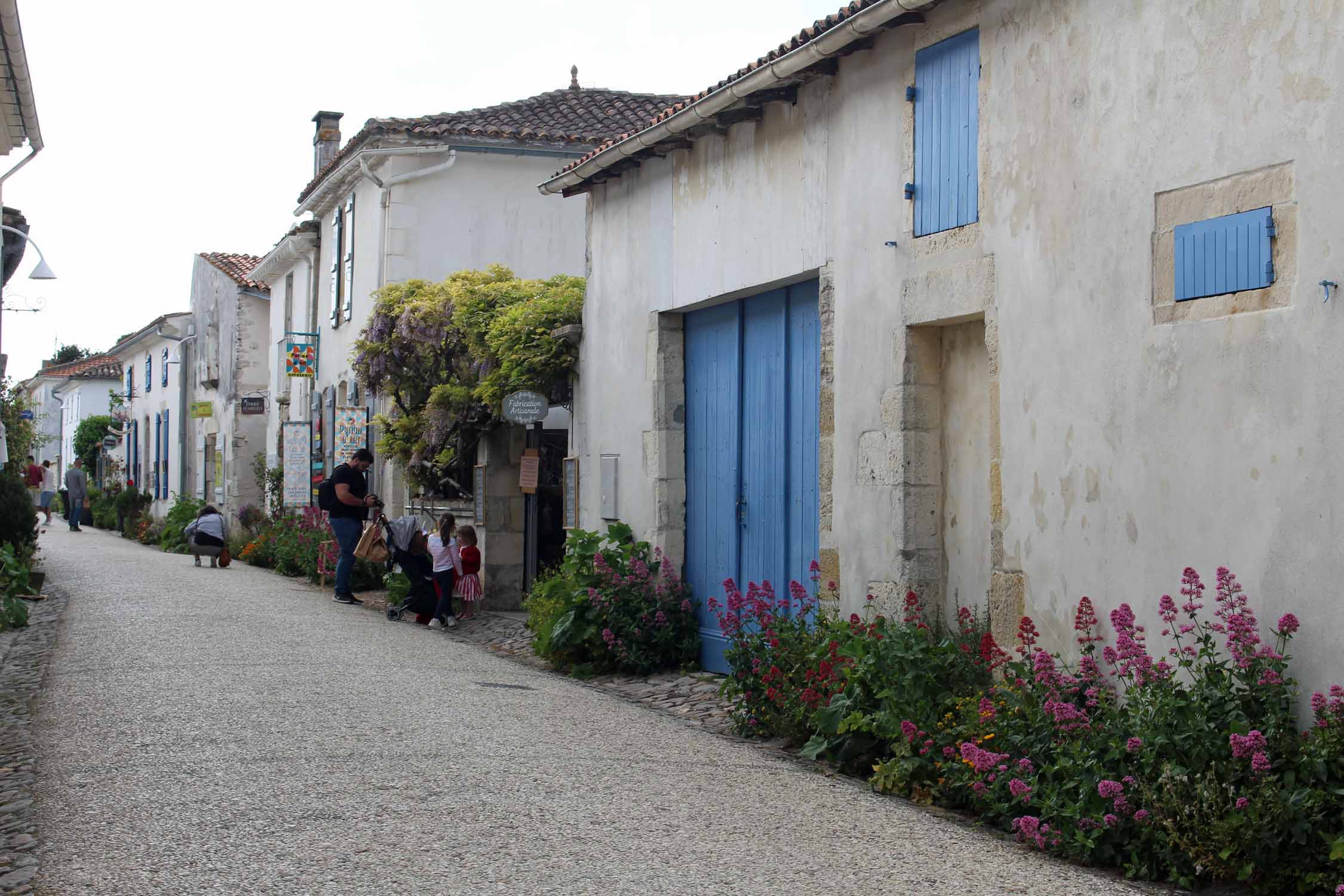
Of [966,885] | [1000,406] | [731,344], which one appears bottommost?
[966,885]

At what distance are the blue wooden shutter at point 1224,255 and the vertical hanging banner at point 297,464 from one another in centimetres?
1591

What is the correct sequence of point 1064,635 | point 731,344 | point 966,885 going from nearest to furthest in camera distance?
point 966,885 → point 1064,635 → point 731,344

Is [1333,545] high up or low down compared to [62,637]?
up

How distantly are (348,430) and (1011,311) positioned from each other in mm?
11674

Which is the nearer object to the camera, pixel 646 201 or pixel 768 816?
pixel 768 816

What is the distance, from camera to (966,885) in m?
4.46

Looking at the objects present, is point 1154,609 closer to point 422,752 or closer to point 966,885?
point 966,885

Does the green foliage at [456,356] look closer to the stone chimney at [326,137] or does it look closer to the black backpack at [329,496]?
the black backpack at [329,496]

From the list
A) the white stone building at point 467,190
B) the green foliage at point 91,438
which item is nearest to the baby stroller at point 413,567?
the white stone building at point 467,190

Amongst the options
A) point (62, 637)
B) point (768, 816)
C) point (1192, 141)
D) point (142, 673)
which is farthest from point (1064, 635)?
point (62, 637)

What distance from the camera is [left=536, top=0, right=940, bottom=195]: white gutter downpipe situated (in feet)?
23.2

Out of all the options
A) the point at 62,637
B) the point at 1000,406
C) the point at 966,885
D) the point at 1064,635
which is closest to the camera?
the point at 966,885

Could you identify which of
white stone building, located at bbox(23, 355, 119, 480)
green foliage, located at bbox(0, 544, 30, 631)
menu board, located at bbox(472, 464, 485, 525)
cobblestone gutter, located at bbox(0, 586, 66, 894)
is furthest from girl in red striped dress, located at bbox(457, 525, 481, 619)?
white stone building, located at bbox(23, 355, 119, 480)

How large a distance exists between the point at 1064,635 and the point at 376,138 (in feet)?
44.6
